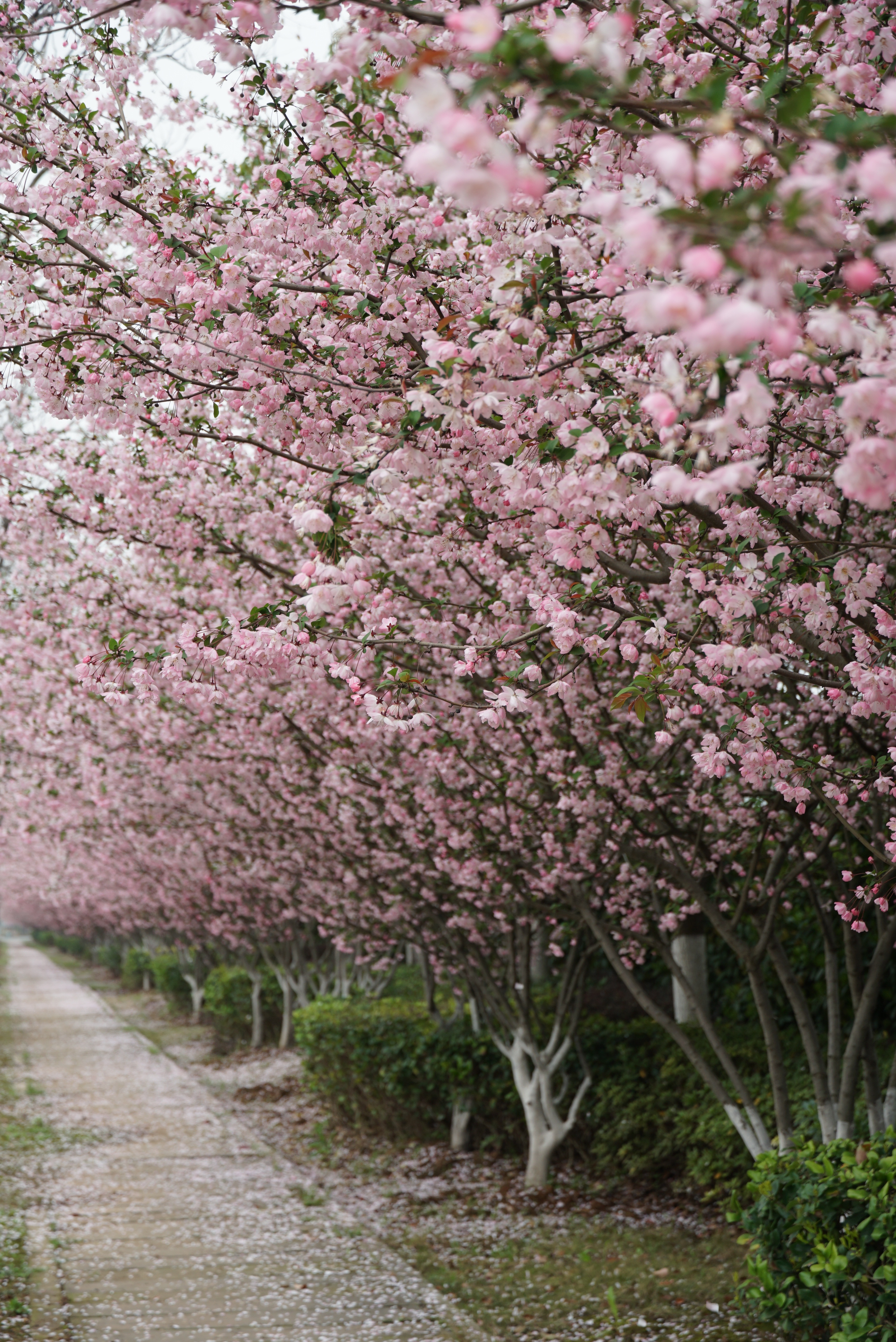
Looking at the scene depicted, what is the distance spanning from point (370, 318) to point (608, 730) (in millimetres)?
2831

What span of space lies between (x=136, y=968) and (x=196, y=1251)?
85.9ft

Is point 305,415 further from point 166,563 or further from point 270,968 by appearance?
point 270,968

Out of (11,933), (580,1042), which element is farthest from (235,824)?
(11,933)

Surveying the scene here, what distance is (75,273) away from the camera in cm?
470

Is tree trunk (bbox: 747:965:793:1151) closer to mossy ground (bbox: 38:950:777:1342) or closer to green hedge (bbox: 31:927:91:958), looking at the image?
mossy ground (bbox: 38:950:777:1342)

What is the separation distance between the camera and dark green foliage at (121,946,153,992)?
1232 inches

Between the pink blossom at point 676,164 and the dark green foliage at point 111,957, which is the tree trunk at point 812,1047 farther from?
the dark green foliage at point 111,957

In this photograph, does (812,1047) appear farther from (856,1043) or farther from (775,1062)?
(856,1043)

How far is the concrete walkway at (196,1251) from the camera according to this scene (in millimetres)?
6145

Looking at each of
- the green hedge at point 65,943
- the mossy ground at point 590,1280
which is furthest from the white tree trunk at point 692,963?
the green hedge at point 65,943

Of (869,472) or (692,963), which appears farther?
(692,963)

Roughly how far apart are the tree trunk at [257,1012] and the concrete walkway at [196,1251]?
12.8 feet

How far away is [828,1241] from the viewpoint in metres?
4.64

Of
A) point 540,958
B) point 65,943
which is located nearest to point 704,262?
point 540,958
